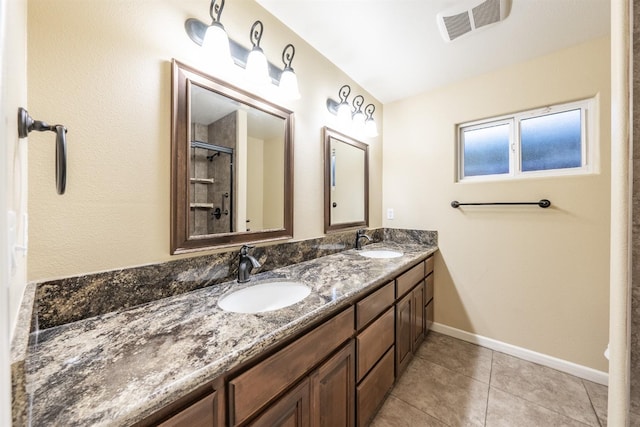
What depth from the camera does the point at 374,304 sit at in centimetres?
126

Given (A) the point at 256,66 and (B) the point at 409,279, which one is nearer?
(A) the point at 256,66

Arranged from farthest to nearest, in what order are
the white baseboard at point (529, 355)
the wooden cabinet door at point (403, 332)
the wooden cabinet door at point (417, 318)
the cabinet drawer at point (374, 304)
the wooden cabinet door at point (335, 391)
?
the wooden cabinet door at point (417, 318), the white baseboard at point (529, 355), the wooden cabinet door at point (403, 332), the cabinet drawer at point (374, 304), the wooden cabinet door at point (335, 391)

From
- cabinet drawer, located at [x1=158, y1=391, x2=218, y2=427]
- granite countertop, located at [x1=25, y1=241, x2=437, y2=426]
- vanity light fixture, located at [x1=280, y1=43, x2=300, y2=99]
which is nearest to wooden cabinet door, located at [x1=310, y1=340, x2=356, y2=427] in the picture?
granite countertop, located at [x1=25, y1=241, x2=437, y2=426]

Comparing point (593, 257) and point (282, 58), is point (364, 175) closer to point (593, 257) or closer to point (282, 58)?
point (282, 58)

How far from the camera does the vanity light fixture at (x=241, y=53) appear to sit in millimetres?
1074

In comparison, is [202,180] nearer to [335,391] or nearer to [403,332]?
[335,391]

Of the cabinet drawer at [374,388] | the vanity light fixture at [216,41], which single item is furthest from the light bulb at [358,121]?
the cabinet drawer at [374,388]

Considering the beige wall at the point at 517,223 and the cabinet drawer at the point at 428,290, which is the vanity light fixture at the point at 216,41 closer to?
the beige wall at the point at 517,223

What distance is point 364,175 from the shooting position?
233 centimetres

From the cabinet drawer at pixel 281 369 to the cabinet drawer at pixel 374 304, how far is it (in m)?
0.13

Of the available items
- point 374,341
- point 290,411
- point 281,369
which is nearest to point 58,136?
point 281,369

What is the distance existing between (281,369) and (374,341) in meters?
0.69

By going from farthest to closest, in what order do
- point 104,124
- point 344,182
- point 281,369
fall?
point 344,182
point 104,124
point 281,369

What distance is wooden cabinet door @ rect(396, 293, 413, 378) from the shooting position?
1542 millimetres
